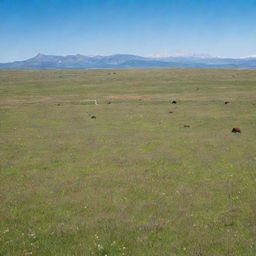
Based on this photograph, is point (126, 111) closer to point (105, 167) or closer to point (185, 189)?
point (105, 167)

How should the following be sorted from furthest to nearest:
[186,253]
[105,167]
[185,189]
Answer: [105,167] < [185,189] < [186,253]

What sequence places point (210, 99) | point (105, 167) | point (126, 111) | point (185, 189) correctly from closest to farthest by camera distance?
1. point (185, 189)
2. point (105, 167)
3. point (126, 111)
4. point (210, 99)

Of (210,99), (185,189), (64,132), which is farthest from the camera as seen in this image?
(210,99)

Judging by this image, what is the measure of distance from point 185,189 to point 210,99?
4487 cm

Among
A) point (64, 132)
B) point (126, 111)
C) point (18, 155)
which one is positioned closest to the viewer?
point (18, 155)

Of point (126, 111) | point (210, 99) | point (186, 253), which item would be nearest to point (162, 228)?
point (186, 253)

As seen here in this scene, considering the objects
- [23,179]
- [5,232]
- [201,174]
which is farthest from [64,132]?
[5,232]

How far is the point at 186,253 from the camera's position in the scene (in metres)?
11.9

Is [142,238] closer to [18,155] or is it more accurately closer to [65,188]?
[65,188]

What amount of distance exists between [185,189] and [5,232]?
907cm

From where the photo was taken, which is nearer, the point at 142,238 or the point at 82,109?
the point at 142,238

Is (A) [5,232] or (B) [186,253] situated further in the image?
(A) [5,232]

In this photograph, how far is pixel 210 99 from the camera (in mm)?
60688

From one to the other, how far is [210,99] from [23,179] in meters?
46.0
